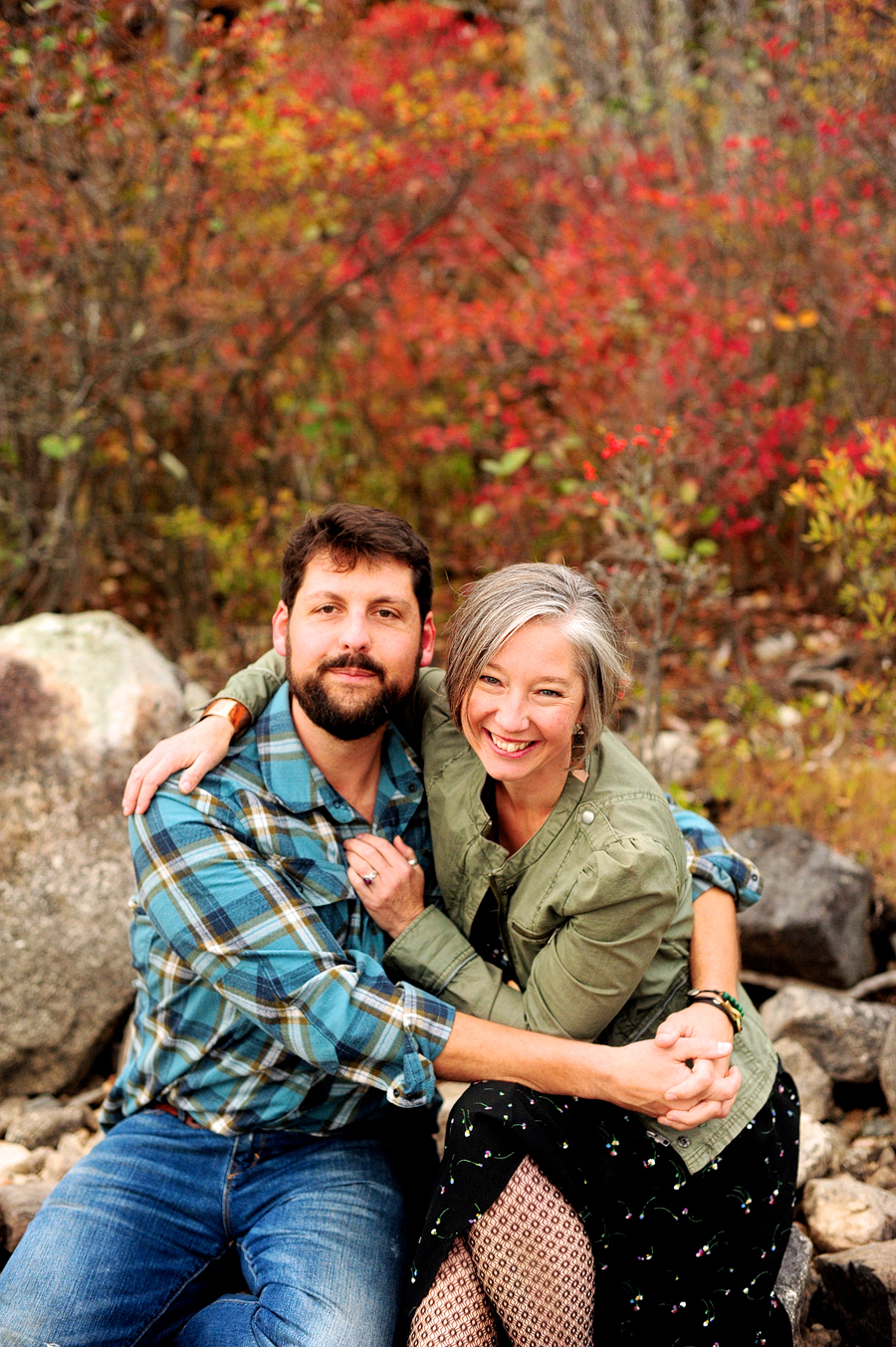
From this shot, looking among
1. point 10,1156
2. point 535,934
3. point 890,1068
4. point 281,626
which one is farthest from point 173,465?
point 890,1068

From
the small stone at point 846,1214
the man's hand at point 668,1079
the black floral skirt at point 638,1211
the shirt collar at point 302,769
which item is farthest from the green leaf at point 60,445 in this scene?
the small stone at point 846,1214

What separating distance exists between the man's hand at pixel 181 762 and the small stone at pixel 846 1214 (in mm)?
1839

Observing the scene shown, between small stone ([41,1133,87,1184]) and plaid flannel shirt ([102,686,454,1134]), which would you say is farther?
small stone ([41,1133,87,1184])

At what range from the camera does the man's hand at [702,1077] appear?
2000 millimetres

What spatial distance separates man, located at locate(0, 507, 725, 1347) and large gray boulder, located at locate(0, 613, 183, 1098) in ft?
2.35

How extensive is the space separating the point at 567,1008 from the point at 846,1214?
44.8 inches

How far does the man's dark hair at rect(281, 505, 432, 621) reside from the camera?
2.37m

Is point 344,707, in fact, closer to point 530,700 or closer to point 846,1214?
point 530,700

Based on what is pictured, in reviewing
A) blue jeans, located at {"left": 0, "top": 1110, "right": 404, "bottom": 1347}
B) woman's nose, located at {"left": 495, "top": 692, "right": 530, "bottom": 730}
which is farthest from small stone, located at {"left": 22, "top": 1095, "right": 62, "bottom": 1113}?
woman's nose, located at {"left": 495, "top": 692, "right": 530, "bottom": 730}

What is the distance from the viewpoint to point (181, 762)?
222 cm

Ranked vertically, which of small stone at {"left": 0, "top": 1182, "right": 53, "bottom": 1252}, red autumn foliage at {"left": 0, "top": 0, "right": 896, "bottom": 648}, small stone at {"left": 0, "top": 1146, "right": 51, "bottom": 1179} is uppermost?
red autumn foliage at {"left": 0, "top": 0, "right": 896, "bottom": 648}

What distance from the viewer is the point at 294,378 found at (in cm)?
631

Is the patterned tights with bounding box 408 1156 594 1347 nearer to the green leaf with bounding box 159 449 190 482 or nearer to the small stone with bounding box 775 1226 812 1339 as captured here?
the small stone with bounding box 775 1226 812 1339

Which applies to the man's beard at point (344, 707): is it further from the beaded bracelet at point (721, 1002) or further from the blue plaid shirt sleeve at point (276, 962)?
the beaded bracelet at point (721, 1002)
